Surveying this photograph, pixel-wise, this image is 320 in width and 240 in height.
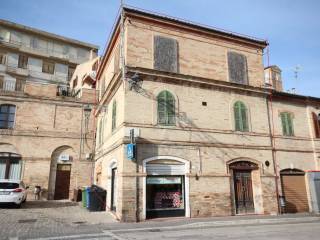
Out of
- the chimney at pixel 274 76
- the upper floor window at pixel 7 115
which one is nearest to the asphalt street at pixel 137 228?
the upper floor window at pixel 7 115

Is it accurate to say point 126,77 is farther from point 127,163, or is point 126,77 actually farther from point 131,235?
point 131,235

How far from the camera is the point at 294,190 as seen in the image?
15734mm

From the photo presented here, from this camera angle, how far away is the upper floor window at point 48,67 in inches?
1319

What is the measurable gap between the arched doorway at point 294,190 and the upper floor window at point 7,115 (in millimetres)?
18103

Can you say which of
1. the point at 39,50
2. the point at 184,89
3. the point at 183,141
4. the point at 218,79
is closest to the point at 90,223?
the point at 183,141

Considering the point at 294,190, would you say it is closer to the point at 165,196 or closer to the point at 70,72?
the point at 165,196

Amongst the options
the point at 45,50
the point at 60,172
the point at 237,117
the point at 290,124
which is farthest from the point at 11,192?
the point at 45,50

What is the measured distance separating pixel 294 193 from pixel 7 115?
765 inches

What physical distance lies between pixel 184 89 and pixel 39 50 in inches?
1072

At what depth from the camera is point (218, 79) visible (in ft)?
49.4

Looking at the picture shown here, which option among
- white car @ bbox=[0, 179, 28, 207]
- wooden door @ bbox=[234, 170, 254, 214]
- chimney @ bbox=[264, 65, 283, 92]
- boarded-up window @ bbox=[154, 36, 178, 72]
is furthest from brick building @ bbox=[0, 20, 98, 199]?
chimney @ bbox=[264, 65, 283, 92]

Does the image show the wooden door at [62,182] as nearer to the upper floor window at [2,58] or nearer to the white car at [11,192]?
the white car at [11,192]

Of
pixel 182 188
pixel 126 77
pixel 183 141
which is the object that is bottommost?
pixel 182 188

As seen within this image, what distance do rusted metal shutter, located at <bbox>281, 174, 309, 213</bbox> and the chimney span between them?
1054 centimetres
